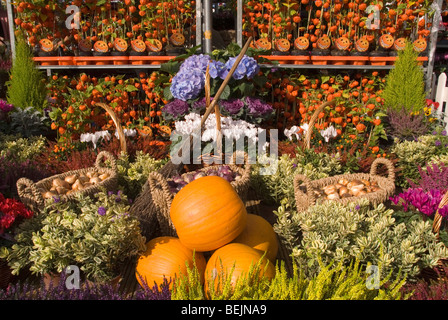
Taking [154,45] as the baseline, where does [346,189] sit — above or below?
below

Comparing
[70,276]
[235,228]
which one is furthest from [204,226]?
[70,276]

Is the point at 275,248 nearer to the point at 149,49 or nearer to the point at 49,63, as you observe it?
the point at 149,49

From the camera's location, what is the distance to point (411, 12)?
14.0ft

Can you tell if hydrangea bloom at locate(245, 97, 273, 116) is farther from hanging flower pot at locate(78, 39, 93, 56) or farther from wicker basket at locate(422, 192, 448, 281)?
hanging flower pot at locate(78, 39, 93, 56)

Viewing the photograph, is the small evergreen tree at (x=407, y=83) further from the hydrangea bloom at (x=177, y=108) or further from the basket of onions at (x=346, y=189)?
the hydrangea bloom at (x=177, y=108)

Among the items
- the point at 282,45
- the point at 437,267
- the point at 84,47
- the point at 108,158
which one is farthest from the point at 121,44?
the point at 437,267

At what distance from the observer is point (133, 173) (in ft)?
Result: 9.50

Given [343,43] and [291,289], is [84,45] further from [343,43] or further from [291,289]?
[291,289]

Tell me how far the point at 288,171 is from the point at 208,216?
3.75 feet

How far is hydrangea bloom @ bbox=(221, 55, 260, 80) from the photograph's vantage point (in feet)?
11.0

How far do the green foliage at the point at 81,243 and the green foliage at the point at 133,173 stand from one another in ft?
3.05

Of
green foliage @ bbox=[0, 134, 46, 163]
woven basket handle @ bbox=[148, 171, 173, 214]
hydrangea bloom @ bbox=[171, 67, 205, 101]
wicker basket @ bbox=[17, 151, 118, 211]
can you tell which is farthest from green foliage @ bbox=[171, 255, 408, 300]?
green foliage @ bbox=[0, 134, 46, 163]
